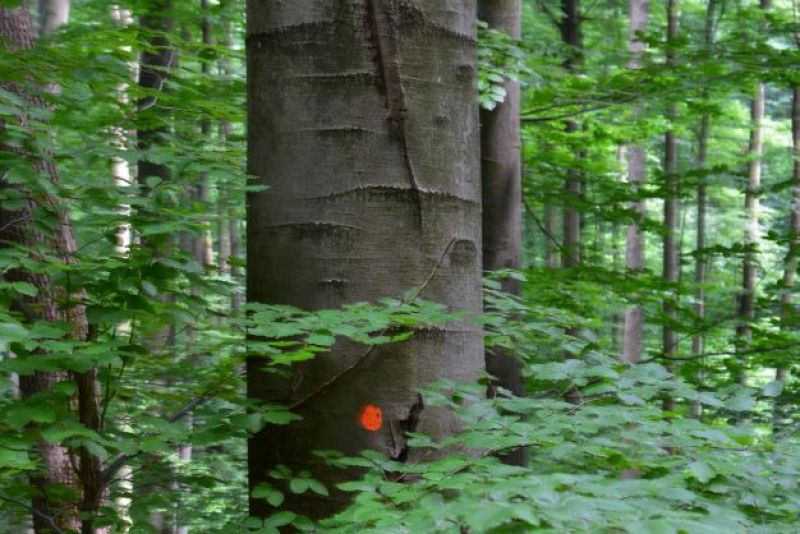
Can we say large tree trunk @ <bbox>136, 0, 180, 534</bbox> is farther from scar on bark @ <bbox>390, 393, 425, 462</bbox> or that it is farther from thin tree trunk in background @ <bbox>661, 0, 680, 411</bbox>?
thin tree trunk in background @ <bbox>661, 0, 680, 411</bbox>

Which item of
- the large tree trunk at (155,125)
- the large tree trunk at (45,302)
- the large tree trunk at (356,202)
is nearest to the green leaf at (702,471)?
the large tree trunk at (356,202)

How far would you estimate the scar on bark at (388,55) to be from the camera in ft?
6.65

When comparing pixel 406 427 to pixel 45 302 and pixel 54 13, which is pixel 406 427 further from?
pixel 54 13

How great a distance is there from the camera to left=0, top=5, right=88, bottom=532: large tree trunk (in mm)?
2324

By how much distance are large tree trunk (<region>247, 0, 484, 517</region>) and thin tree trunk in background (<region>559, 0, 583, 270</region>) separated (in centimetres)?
431

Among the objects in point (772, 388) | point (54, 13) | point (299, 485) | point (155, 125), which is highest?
point (54, 13)

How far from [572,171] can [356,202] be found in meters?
6.11

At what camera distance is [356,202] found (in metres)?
2.02

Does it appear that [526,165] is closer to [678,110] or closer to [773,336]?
[773,336]

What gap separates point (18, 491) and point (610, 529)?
2.02m

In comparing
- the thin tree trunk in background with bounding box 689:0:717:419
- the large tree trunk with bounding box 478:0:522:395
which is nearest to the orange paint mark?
the large tree trunk with bounding box 478:0:522:395

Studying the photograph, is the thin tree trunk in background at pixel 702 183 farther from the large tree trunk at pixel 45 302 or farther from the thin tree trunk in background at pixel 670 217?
the large tree trunk at pixel 45 302

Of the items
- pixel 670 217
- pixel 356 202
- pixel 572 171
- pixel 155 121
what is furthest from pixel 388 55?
pixel 670 217

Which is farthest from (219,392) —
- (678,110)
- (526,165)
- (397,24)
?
(678,110)
